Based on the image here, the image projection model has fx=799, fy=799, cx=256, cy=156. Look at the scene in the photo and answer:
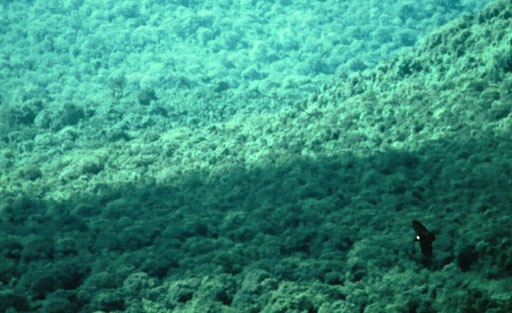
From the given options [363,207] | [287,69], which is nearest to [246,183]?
[363,207]

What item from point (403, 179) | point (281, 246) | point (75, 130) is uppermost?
point (75, 130)

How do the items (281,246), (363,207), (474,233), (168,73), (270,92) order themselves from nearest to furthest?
(474,233), (281,246), (363,207), (270,92), (168,73)

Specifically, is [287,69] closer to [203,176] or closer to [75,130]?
[75,130]

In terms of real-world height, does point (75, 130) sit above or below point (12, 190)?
above

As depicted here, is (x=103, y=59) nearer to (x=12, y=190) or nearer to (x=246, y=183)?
(x=12, y=190)

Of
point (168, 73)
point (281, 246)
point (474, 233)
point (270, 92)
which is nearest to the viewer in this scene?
point (474, 233)

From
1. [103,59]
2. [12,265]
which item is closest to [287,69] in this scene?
[103,59]

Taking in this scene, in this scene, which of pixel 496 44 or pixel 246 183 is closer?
pixel 246 183

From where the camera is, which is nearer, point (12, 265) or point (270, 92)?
point (12, 265)

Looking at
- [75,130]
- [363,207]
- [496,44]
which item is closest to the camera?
[363,207]
